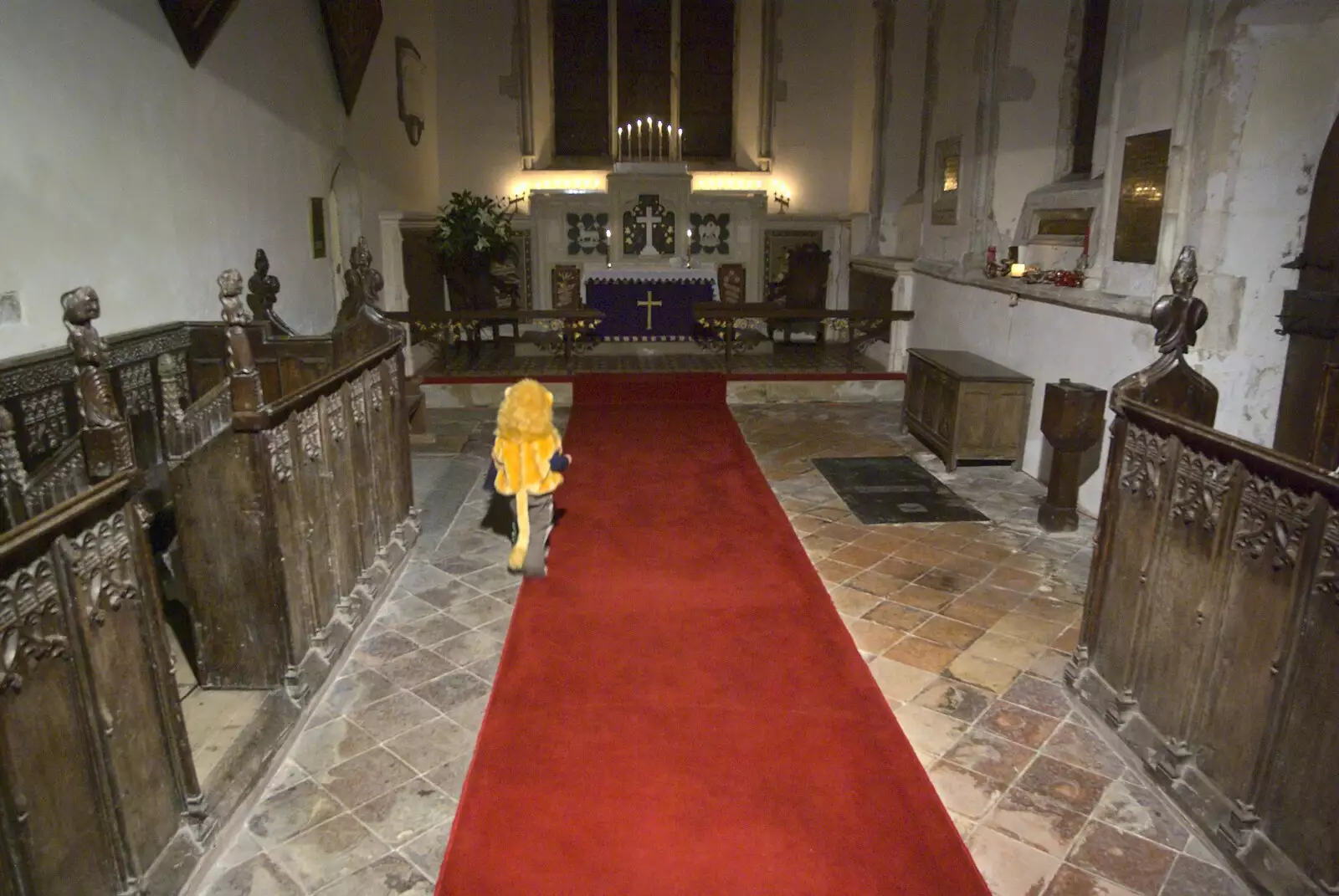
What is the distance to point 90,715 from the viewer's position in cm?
212

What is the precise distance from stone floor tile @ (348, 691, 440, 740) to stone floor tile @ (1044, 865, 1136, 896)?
2342 mm

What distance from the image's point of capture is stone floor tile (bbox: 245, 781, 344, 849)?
9.11ft

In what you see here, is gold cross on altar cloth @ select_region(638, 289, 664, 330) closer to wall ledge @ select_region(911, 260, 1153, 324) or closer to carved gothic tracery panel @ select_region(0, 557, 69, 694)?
wall ledge @ select_region(911, 260, 1153, 324)

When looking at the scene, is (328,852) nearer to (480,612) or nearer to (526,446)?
(480,612)

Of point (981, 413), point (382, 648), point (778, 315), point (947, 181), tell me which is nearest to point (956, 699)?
point (382, 648)

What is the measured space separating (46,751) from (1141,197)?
629cm

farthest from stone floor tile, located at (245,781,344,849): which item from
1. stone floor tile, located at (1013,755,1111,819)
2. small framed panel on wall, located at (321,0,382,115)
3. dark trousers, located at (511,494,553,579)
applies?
small framed panel on wall, located at (321,0,382,115)

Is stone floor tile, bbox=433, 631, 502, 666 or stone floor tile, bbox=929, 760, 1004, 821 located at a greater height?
stone floor tile, bbox=433, 631, 502, 666

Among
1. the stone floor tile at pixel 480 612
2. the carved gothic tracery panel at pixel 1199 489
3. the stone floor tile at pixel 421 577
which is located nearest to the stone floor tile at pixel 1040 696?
the carved gothic tracery panel at pixel 1199 489

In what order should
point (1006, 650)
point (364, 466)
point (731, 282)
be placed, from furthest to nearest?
point (731, 282) → point (364, 466) → point (1006, 650)

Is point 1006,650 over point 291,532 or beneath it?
beneath

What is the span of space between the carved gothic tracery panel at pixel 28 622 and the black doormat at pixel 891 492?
4.61 metres

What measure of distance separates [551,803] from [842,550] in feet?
9.12

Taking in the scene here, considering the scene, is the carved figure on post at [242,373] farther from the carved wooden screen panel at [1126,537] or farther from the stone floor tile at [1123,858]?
the carved wooden screen panel at [1126,537]
